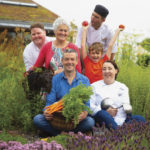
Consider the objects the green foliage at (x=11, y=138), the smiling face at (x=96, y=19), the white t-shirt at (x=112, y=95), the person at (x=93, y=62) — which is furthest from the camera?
the smiling face at (x=96, y=19)

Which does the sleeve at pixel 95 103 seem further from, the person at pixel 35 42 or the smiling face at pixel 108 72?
the person at pixel 35 42

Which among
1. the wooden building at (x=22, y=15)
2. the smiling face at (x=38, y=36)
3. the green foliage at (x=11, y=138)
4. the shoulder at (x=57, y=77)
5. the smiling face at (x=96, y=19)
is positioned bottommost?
the green foliage at (x=11, y=138)

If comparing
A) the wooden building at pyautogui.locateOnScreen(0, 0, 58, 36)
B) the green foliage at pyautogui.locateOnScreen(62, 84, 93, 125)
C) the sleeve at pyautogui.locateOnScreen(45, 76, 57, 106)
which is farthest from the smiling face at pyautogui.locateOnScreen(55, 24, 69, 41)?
the wooden building at pyautogui.locateOnScreen(0, 0, 58, 36)

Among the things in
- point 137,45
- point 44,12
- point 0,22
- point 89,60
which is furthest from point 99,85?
point 44,12

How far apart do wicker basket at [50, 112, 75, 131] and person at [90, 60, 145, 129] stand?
1.83 ft

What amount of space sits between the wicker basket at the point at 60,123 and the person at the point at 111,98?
56cm

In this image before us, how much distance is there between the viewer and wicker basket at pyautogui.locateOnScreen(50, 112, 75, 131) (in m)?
A: 4.01

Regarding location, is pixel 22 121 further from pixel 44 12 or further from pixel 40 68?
pixel 44 12

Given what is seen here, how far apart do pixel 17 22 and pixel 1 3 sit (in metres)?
4.49

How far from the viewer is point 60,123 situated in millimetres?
4086

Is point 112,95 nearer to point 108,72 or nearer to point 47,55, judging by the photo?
point 108,72

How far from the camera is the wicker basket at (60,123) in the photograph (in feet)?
13.2

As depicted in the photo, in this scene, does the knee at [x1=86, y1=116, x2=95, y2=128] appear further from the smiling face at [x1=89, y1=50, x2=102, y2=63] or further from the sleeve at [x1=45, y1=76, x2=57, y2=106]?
the smiling face at [x1=89, y1=50, x2=102, y2=63]

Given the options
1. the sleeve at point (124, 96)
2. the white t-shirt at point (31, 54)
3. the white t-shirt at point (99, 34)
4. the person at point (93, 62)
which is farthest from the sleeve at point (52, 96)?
the white t-shirt at point (99, 34)
